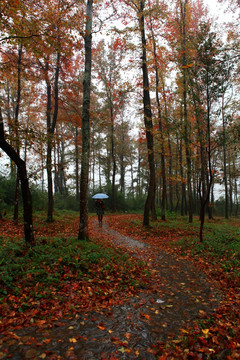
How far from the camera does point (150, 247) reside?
880 cm

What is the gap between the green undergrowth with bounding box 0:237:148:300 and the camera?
13.9ft

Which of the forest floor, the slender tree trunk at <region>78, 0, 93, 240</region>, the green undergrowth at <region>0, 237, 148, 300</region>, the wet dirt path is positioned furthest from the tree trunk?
the wet dirt path

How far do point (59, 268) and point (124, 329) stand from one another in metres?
2.32

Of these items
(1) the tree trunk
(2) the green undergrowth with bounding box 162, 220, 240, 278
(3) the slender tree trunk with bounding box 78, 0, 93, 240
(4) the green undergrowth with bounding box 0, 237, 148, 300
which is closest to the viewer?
(4) the green undergrowth with bounding box 0, 237, 148, 300

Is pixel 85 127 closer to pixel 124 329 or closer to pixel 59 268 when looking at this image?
pixel 59 268

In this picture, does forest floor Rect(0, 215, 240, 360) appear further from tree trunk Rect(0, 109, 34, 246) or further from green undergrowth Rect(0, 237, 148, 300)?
tree trunk Rect(0, 109, 34, 246)

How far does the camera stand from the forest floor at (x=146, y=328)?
2.69 m

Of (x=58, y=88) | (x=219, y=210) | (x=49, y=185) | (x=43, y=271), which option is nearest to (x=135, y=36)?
(x=58, y=88)

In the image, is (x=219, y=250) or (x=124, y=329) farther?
(x=219, y=250)

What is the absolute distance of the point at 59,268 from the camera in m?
4.94

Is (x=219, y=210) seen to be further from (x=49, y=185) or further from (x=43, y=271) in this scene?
(x=43, y=271)

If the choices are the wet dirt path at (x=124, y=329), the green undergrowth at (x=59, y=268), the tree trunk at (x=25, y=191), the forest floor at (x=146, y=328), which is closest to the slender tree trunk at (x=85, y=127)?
the green undergrowth at (x=59, y=268)

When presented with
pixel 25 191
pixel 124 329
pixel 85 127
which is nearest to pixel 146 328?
pixel 124 329

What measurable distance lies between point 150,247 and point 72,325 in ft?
19.6
